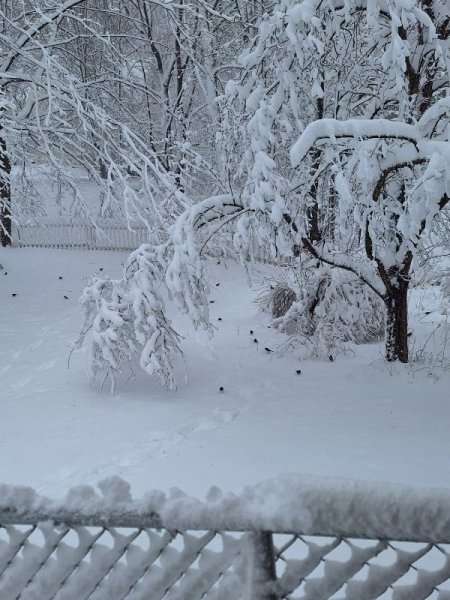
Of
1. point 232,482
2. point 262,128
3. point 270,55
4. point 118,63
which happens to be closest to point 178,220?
point 262,128

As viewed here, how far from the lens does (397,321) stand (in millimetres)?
7598

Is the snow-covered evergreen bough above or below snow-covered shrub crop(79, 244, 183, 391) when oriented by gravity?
above

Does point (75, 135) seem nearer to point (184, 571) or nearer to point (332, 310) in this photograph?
point (332, 310)

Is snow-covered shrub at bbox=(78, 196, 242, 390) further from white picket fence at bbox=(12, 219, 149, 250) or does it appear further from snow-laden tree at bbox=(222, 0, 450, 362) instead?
white picket fence at bbox=(12, 219, 149, 250)

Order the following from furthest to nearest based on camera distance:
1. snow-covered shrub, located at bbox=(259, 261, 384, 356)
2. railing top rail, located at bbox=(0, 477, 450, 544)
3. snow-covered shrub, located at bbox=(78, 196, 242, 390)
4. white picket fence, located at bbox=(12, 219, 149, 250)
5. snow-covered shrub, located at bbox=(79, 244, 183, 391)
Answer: white picket fence, located at bbox=(12, 219, 149, 250), snow-covered shrub, located at bbox=(259, 261, 384, 356), snow-covered shrub, located at bbox=(79, 244, 183, 391), snow-covered shrub, located at bbox=(78, 196, 242, 390), railing top rail, located at bbox=(0, 477, 450, 544)

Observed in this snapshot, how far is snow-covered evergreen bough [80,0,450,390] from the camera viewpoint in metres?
5.68

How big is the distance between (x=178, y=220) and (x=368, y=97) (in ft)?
11.9

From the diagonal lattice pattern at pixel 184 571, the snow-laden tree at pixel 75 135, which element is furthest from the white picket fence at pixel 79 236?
the diagonal lattice pattern at pixel 184 571

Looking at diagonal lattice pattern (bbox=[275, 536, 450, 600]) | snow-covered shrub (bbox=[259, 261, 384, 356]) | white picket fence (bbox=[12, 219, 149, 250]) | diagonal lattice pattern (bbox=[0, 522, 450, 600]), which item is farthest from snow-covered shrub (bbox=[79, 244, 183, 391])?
white picket fence (bbox=[12, 219, 149, 250])

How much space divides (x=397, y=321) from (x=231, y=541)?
6483 millimetres

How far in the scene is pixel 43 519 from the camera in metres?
1.67

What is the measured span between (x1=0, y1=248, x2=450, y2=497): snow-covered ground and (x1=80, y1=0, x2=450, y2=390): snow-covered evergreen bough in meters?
0.79

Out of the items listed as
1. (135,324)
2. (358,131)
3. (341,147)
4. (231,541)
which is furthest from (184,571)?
(135,324)

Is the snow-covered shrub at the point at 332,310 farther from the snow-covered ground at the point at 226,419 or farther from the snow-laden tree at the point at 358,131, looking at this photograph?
the snow-laden tree at the point at 358,131
